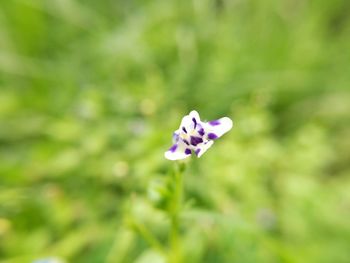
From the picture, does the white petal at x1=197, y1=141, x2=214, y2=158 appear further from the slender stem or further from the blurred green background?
the blurred green background

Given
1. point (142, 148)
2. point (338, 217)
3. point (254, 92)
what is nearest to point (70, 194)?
point (142, 148)

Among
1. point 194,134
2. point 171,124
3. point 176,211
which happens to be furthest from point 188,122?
point 171,124

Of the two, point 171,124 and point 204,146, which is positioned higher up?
point 171,124

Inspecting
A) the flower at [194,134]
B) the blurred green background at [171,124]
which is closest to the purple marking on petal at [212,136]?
the flower at [194,134]

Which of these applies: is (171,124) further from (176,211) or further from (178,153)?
(178,153)

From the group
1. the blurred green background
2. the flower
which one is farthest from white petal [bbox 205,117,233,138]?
the blurred green background

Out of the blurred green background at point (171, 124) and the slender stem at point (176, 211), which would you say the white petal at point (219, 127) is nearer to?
the slender stem at point (176, 211)

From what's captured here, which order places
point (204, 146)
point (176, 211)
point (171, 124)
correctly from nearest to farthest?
point (204, 146), point (176, 211), point (171, 124)
